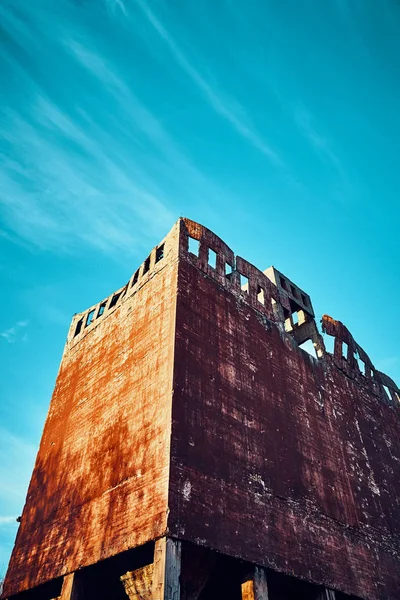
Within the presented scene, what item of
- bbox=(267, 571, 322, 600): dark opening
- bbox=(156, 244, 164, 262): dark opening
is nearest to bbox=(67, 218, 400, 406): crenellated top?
bbox=(156, 244, 164, 262): dark opening

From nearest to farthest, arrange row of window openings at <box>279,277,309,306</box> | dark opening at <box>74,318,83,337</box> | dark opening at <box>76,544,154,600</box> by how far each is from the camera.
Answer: dark opening at <box>76,544,154,600</box>
dark opening at <box>74,318,83,337</box>
row of window openings at <box>279,277,309,306</box>

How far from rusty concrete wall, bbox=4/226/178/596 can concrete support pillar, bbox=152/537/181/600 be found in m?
0.36

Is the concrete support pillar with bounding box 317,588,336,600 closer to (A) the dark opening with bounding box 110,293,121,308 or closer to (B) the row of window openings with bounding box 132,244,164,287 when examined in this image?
(B) the row of window openings with bounding box 132,244,164,287

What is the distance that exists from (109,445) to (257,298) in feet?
25.0

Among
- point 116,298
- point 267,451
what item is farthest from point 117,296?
point 267,451

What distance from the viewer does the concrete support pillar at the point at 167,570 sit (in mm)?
8883

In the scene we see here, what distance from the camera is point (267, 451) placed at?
42.3 ft

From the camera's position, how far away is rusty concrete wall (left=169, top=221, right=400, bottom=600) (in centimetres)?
1084

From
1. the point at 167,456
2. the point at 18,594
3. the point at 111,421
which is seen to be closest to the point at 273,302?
the point at 111,421

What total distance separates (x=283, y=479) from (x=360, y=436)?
20.3 ft

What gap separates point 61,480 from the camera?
14.0 metres

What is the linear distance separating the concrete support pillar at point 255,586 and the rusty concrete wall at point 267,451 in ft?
1.01

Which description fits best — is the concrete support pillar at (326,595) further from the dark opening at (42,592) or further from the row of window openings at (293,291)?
the row of window openings at (293,291)

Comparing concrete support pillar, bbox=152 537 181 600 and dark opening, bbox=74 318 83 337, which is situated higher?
dark opening, bbox=74 318 83 337
